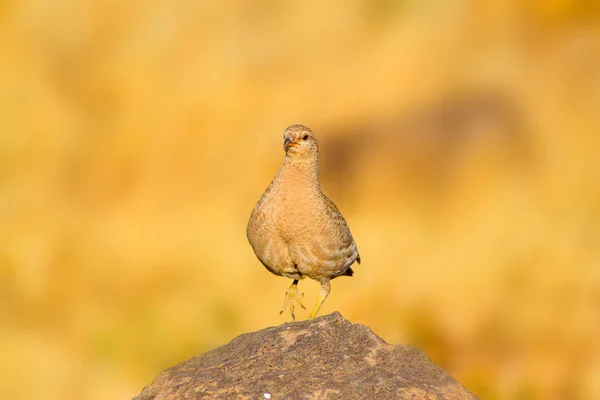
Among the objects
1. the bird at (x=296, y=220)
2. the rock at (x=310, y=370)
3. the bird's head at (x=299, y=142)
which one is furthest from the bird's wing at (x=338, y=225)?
the rock at (x=310, y=370)

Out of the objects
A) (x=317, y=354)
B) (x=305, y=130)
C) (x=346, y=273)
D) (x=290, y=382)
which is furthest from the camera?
(x=346, y=273)

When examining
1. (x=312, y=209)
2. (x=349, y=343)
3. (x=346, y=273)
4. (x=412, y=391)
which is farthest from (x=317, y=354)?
(x=346, y=273)

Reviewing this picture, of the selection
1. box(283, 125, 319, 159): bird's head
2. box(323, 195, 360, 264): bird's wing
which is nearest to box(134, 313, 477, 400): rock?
box(323, 195, 360, 264): bird's wing

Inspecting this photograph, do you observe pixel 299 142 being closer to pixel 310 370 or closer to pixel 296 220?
pixel 296 220

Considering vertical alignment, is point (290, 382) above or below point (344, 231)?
below

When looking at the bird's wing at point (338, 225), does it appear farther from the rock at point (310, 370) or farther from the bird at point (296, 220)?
the rock at point (310, 370)

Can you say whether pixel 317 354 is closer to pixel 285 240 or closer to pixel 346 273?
pixel 285 240
